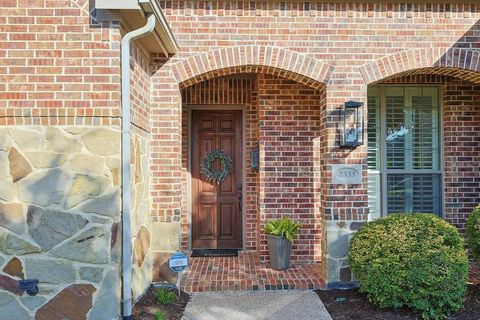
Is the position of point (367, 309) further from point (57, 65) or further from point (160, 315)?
point (57, 65)

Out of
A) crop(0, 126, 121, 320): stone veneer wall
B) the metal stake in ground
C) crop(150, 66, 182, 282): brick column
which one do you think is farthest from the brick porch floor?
crop(0, 126, 121, 320): stone veneer wall

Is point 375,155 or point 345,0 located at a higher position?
point 345,0

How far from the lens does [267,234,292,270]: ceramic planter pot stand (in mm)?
5199

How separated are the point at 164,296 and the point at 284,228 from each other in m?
1.77

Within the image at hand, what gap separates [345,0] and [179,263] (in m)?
3.46

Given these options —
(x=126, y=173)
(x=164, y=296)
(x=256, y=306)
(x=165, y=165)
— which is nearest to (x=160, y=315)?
(x=164, y=296)

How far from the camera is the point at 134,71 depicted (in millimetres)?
4039

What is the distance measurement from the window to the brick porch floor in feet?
4.72

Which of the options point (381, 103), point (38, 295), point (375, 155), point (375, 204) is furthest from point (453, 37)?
point (38, 295)

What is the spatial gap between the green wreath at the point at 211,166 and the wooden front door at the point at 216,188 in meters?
0.06

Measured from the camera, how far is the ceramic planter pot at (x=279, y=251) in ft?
17.1

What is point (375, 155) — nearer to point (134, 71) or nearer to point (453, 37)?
point (453, 37)

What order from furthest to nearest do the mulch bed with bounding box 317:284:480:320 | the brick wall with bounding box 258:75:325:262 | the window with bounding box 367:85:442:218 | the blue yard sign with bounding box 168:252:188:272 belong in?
the window with bounding box 367:85:442:218
the brick wall with bounding box 258:75:325:262
the blue yard sign with bounding box 168:252:188:272
the mulch bed with bounding box 317:284:480:320

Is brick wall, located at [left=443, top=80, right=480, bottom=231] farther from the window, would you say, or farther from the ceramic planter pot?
the ceramic planter pot
